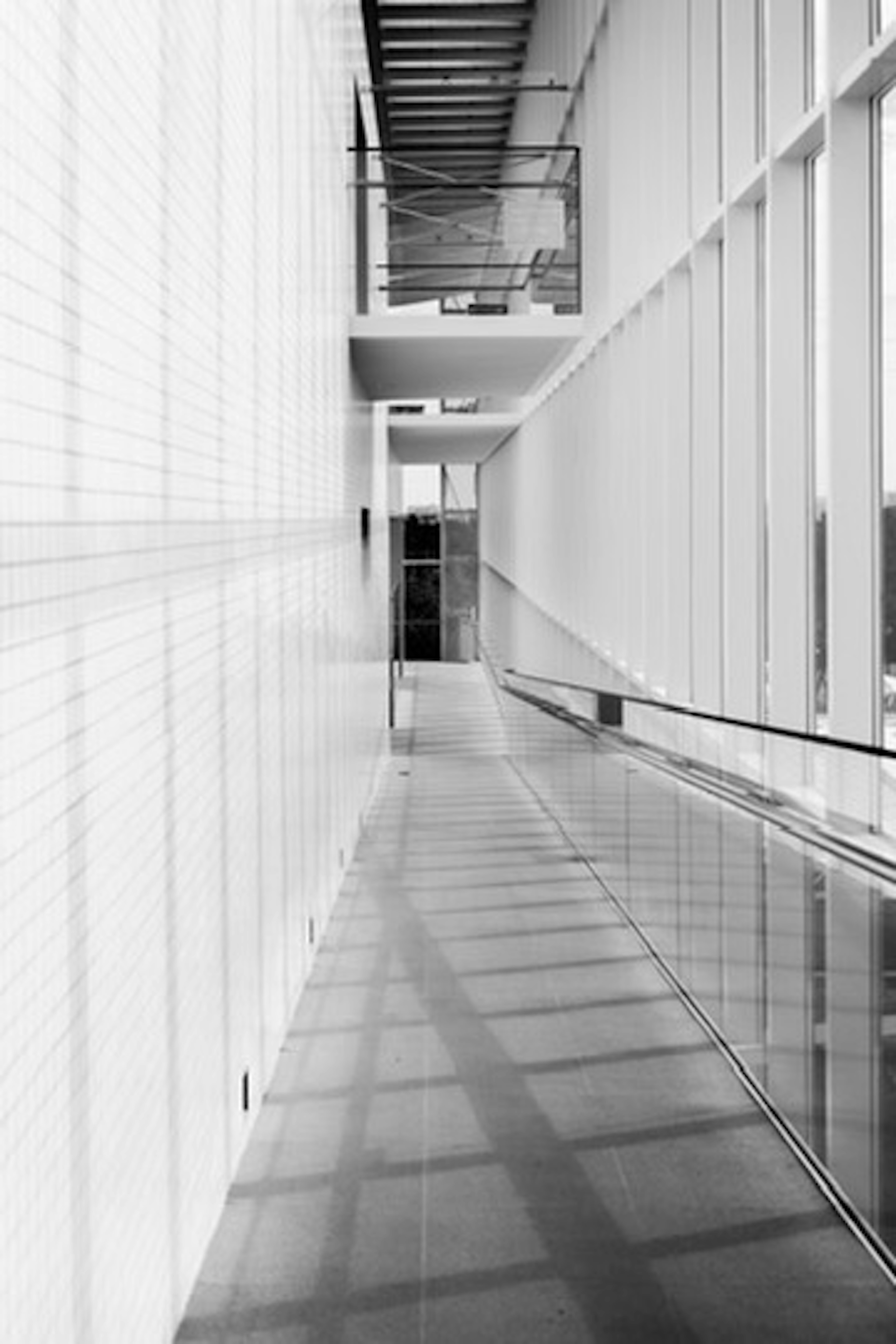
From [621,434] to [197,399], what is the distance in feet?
35.5

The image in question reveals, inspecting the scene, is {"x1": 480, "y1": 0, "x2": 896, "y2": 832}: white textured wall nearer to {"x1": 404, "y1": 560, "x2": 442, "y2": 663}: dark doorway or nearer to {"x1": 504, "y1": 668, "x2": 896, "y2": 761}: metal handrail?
{"x1": 504, "y1": 668, "x2": 896, "y2": 761}: metal handrail

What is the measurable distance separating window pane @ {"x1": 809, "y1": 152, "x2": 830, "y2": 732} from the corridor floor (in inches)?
67.7

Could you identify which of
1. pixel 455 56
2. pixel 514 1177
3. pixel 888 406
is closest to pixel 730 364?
pixel 888 406

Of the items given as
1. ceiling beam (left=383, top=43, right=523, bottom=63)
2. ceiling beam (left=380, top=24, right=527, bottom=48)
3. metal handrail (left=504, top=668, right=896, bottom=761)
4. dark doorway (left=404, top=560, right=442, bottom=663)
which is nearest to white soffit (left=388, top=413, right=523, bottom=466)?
ceiling beam (left=383, top=43, right=523, bottom=63)

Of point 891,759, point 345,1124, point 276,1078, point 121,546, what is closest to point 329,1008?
point 276,1078

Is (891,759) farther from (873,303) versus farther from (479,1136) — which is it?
(873,303)

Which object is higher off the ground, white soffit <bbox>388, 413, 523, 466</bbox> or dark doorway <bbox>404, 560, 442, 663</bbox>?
white soffit <bbox>388, 413, 523, 466</bbox>

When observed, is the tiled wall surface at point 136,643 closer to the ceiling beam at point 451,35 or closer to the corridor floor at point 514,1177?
the corridor floor at point 514,1177

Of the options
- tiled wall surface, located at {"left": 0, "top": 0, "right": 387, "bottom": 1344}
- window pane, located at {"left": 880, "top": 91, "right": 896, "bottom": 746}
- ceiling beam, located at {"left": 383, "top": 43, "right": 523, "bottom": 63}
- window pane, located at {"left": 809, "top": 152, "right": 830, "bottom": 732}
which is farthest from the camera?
ceiling beam, located at {"left": 383, "top": 43, "right": 523, "bottom": 63}

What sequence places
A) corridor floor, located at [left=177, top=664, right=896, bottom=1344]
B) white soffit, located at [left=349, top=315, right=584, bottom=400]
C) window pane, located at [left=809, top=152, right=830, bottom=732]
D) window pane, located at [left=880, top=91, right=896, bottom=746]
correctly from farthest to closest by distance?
white soffit, located at [left=349, top=315, right=584, bottom=400]
window pane, located at [left=809, top=152, right=830, bottom=732]
window pane, located at [left=880, top=91, right=896, bottom=746]
corridor floor, located at [left=177, top=664, right=896, bottom=1344]

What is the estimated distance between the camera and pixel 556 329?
45.8 ft

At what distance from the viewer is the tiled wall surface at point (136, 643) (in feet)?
8.78

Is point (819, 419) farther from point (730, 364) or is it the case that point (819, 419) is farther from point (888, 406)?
point (730, 364)

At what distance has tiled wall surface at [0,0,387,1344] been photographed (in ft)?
8.78
